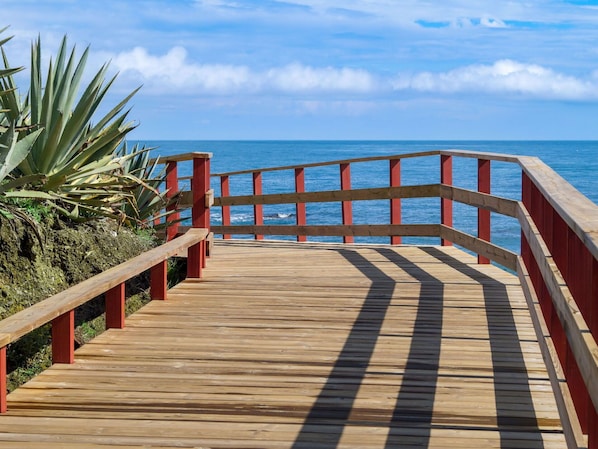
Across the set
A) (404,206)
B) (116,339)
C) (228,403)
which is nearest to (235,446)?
(228,403)

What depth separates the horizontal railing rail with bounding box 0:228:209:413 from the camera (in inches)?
149

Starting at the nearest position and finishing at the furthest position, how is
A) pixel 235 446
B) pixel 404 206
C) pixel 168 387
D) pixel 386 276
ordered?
pixel 235 446
pixel 168 387
pixel 386 276
pixel 404 206

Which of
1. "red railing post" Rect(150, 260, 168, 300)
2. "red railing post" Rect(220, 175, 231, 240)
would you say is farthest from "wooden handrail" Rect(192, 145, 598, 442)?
"red railing post" Rect(150, 260, 168, 300)

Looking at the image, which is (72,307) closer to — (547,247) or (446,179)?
(547,247)

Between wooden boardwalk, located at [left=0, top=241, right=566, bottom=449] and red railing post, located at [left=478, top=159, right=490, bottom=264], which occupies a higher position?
red railing post, located at [left=478, top=159, right=490, bottom=264]

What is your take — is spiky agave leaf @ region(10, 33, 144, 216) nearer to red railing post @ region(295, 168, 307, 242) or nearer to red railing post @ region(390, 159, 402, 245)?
red railing post @ region(390, 159, 402, 245)

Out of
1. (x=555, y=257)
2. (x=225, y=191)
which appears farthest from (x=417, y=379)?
(x=225, y=191)

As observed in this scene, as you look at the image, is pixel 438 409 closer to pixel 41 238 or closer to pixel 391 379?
pixel 391 379

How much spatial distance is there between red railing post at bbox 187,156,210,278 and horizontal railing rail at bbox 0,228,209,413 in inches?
26.5

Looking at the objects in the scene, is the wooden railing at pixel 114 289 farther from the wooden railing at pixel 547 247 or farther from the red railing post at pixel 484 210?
the red railing post at pixel 484 210

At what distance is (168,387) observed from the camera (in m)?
4.09

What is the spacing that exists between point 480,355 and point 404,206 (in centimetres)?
4100

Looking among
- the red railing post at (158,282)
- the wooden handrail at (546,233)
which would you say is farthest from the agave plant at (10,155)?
the wooden handrail at (546,233)

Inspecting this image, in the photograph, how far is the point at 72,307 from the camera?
4.32 metres
